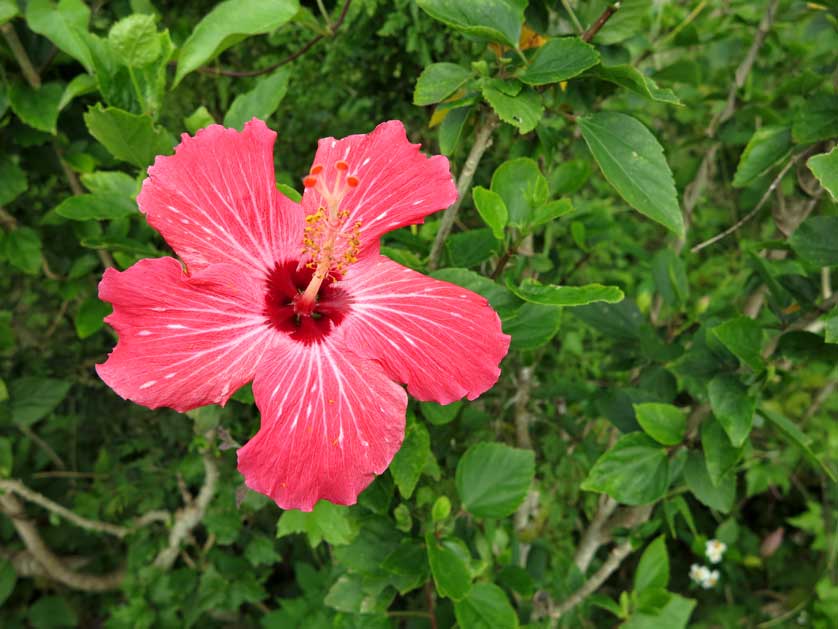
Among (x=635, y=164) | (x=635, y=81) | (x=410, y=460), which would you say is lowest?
(x=410, y=460)

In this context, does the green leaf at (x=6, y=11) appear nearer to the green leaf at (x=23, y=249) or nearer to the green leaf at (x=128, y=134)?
the green leaf at (x=128, y=134)

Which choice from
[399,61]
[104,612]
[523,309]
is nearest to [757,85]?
[399,61]

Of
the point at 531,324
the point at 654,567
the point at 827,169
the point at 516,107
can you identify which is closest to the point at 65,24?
the point at 516,107

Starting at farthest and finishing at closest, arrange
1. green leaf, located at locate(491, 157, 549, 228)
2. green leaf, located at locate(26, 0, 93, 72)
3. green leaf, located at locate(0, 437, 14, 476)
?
green leaf, located at locate(0, 437, 14, 476), green leaf, located at locate(26, 0, 93, 72), green leaf, located at locate(491, 157, 549, 228)

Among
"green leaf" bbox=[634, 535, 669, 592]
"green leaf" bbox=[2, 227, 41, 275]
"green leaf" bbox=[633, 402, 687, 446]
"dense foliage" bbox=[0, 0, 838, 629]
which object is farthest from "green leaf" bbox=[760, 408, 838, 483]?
"green leaf" bbox=[2, 227, 41, 275]

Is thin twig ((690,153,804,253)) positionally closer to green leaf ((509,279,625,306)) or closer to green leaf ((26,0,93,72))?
green leaf ((509,279,625,306))

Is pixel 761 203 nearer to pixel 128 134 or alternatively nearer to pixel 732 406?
pixel 732 406
